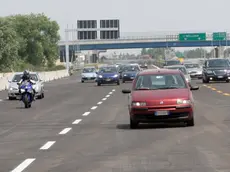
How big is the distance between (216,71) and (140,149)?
38872mm

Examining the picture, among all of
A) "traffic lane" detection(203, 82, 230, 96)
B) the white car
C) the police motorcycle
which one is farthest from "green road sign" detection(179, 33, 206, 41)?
the police motorcycle

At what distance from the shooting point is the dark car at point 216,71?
168ft

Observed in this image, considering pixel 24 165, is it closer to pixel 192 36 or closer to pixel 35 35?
pixel 35 35

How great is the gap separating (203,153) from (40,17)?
115 meters

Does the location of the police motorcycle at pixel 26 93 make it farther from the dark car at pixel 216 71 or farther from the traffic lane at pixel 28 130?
the dark car at pixel 216 71

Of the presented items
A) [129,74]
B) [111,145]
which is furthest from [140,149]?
[129,74]

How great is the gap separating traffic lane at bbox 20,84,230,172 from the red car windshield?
977mm

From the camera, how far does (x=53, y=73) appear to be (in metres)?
95.1

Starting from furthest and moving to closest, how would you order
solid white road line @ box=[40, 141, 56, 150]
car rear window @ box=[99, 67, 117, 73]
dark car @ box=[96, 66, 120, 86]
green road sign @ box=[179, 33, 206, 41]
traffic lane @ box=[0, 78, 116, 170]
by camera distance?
1. green road sign @ box=[179, 33, 206, 41]
2. car rear window @ box=[99, 67, 117, 73]
3. dark car @ box=[96, 66, 120, 86]
4. solid white road line @ box=[40, 141, 56, 150]
5. traffic lane @ box=[0, 78, 116, 170]

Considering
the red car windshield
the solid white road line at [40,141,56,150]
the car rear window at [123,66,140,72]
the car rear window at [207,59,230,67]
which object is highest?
the red car windshield

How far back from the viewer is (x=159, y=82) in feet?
59.7

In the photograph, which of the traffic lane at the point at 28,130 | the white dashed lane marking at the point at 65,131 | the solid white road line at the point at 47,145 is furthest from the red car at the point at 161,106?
the solid white road line at the point at 47,145

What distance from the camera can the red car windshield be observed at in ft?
59.2

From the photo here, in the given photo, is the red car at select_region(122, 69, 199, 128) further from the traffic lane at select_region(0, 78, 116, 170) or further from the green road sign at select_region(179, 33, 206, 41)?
the green road sign at select_region(179, 33, 206, 41)
